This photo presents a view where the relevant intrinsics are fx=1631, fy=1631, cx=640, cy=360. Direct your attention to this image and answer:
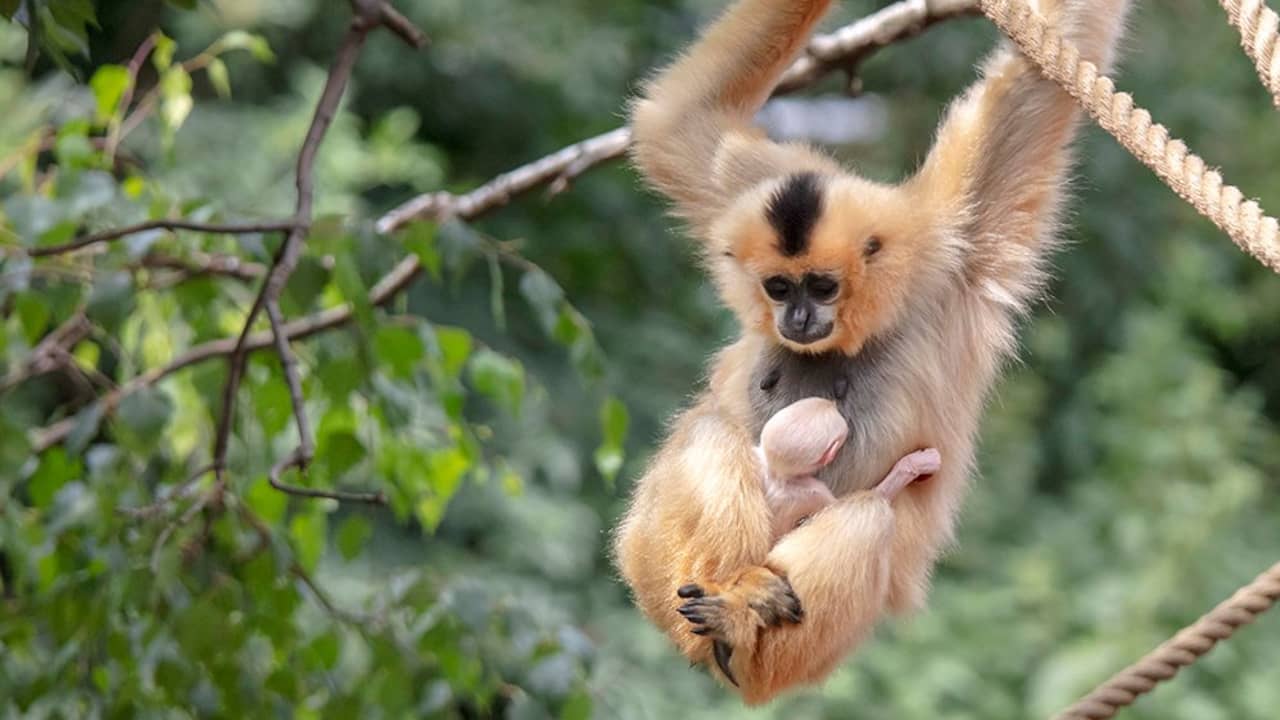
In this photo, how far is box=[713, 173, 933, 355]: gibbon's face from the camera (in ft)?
8.17

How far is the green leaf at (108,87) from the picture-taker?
132 inches

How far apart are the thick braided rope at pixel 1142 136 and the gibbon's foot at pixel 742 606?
2.65ft

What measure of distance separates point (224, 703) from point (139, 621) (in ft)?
Answer: 0.84

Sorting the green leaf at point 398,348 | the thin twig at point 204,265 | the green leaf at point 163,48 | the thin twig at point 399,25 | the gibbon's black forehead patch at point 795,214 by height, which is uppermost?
the gibbon's black forehead patch at point 795,214

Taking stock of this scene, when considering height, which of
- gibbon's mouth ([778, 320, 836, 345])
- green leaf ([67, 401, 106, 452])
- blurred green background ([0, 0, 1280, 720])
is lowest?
blurred green background ([0, 0, 1280, 720])

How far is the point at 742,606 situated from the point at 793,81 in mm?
1496

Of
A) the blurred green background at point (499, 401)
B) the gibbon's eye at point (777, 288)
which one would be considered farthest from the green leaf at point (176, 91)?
the gibbon's eye at point (777, 288)

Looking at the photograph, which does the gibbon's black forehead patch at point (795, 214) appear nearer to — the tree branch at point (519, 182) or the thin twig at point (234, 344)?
the tree branch at point (519, 182)

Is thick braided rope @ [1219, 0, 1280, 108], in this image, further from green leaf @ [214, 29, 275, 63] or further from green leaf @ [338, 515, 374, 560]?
green leaf @ [214, 29, 275, 63]

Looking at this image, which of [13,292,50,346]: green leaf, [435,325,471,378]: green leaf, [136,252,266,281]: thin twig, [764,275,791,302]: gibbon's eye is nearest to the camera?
[764,275,791,302]: gibbon's eye

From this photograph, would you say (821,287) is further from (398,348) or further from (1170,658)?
(398,348)

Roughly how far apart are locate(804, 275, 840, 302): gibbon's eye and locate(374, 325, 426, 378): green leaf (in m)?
0.93

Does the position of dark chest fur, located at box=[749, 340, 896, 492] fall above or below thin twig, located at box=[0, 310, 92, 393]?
above

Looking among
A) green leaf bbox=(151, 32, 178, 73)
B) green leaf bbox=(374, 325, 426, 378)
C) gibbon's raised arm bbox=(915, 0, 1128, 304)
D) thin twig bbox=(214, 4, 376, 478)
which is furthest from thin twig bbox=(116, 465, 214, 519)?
gibbon's raised arm bbox=(915, 0, 1128, 304)
